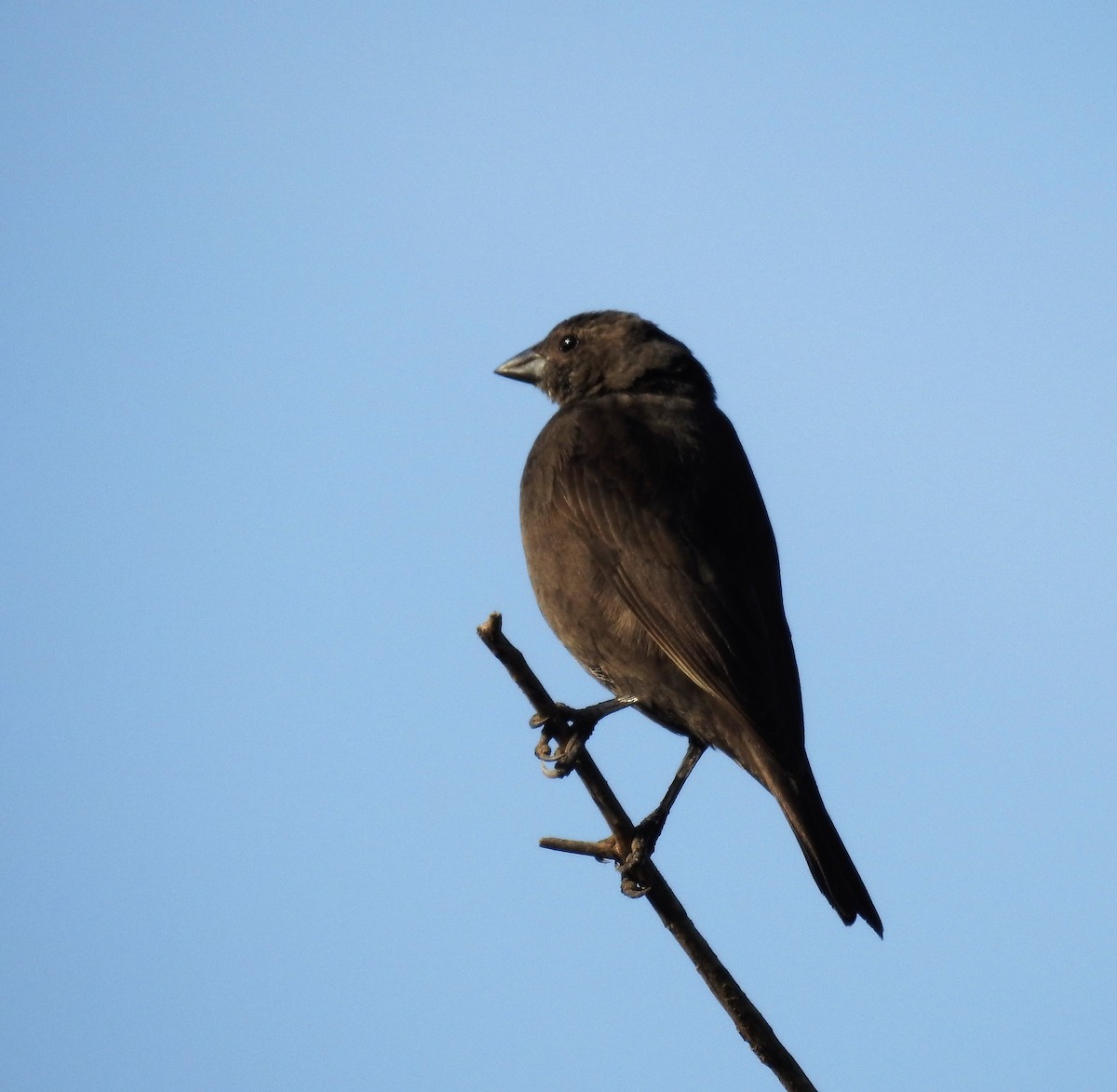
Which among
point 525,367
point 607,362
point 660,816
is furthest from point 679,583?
point 525,367

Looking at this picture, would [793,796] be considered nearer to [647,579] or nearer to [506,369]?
[647,579]

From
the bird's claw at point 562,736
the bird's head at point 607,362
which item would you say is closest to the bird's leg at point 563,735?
the bird's claw at point 562,736

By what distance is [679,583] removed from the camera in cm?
548

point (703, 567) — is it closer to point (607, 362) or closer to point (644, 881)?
point (644, 881)

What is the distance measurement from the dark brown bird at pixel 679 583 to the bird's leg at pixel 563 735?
1.20 ft

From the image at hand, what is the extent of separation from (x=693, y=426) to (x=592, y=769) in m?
2.10

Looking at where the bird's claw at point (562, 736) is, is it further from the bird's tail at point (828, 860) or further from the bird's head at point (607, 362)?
the bird's head at point (607, 362)

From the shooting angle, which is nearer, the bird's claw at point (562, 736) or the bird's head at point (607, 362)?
the bird's claw at point (562, 736)

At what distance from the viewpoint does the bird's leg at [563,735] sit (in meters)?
4.77

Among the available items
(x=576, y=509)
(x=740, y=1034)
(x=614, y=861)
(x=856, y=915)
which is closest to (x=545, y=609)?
(x=576, y=509)

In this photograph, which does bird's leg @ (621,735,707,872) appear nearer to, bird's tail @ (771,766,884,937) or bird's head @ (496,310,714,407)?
bird's tail @ (771,766,884,937)

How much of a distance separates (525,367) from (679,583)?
2269 mm

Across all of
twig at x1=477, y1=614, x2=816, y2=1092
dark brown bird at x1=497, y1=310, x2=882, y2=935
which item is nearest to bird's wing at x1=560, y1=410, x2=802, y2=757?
dark brown bird at x1=497, y1=310, x2=882, y2=935

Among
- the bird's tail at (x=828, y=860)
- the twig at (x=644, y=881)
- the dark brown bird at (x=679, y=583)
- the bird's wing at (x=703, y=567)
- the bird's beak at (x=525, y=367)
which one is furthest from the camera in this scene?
the bird's beak at (x=525, y=367)
